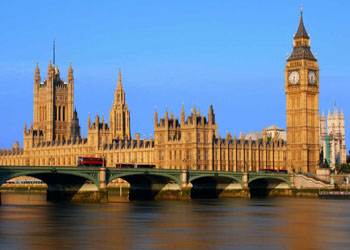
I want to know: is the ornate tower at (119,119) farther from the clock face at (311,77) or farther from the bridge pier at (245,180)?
the bridge pier at (245,180)

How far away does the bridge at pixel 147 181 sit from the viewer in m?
79.3

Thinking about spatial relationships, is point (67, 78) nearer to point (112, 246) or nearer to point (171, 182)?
point (171, 182)

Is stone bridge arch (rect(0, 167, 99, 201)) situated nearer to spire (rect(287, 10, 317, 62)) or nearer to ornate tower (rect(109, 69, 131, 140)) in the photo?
spire (rect(287, 10, 317, 62))

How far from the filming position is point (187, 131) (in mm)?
124812

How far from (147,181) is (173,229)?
47090 millimetres

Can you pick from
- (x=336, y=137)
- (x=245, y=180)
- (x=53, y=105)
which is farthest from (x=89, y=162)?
(x=336, y=137)

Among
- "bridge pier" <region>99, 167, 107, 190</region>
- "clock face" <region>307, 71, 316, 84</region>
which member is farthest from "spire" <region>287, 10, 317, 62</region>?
"bridge pier" <region>99, 167, 107, 190</region>

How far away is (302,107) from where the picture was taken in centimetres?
13250

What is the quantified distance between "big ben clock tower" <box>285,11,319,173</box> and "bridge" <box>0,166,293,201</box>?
2022 cm

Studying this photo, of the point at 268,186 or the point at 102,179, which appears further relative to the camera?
the point at 268,186

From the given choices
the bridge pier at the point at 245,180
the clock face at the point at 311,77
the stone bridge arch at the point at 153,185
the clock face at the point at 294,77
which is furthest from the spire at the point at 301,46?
the stone bridge arch at the point at 153,185

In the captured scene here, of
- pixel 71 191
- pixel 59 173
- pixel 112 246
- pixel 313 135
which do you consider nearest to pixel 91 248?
pixel 112 246

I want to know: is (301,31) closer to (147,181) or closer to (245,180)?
(245,180)

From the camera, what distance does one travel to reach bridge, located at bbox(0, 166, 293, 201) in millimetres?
79312
